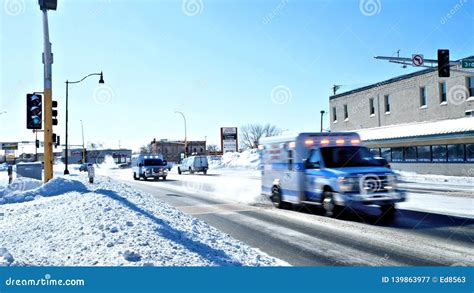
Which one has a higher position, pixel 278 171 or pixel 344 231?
pixel 278 171

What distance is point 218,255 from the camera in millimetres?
6648

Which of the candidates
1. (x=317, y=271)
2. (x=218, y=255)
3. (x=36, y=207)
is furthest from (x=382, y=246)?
(x=36, y=207)

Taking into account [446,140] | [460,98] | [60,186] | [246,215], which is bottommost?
[246,215]

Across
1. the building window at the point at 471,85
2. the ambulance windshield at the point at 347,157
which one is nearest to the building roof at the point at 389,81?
the building window at the point at 471,85

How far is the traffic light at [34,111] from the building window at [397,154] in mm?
28629

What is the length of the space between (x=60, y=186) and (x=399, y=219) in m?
11.4

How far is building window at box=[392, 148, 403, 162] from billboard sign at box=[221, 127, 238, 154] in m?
40.7

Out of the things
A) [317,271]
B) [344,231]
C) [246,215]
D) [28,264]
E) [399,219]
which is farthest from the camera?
[246,215]

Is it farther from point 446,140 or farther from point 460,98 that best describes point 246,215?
point 460,98

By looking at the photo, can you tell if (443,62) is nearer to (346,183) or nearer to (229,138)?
(346,183)

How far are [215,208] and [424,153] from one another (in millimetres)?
23182

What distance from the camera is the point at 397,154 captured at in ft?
116

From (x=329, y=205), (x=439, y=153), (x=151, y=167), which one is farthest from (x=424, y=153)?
(x=329, y=205)

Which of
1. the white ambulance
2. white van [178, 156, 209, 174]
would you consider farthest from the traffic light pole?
white van [178, 156, 209, 174]
